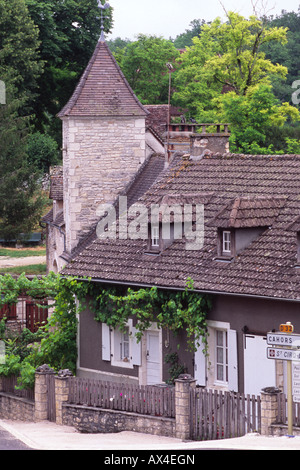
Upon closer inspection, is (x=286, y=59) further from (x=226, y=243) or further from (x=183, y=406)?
(x=183, y=406)

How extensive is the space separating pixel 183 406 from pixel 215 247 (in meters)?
4.90

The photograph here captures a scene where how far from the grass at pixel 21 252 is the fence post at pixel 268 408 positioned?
133 ft

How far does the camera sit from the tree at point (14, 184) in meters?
50.3

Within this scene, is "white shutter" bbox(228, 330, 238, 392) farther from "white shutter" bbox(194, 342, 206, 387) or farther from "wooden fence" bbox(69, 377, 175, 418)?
"wooden fence" bbox(69, 377, 175, 418)

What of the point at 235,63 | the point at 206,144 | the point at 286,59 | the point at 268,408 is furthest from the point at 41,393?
the point at 286,59

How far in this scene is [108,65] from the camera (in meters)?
33.2

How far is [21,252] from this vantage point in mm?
60500

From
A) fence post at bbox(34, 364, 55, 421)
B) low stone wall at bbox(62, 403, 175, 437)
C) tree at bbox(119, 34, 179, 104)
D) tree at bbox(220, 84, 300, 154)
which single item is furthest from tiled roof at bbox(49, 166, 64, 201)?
tree at bbox(119, 34, 179, 104)

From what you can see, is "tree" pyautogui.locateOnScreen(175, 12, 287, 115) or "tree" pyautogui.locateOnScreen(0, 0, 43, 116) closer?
"tree" pyautogui.locateOnScreen(175, 12, 287, 115)

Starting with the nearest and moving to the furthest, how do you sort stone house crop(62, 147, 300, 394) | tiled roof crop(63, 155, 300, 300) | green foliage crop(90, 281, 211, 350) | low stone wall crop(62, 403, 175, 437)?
1. low stone wall crop(62, 403, 175, 437)
2. stone house crop(62, 147, 300, 394)
3. tiled roof crop(63, 155, 300, 300)
4. green foliage crop(90, 281, 211, 350)

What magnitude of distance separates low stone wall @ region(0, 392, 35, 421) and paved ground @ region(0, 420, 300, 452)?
1.31 feet

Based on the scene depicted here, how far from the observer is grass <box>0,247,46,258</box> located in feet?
194

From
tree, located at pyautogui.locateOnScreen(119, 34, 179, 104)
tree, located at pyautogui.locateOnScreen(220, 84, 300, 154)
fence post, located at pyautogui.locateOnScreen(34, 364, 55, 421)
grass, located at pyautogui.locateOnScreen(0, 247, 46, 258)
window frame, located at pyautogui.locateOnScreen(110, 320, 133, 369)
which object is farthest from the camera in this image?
tree, located at pyautogui.locateOnScreen(119, 34, 179, 104)

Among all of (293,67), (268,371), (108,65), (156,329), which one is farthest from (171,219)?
(293,67)
